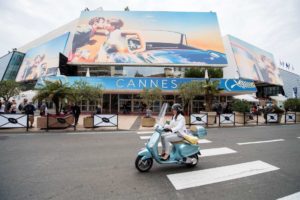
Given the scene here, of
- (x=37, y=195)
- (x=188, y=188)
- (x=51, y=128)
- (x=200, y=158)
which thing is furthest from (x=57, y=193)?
(x=51, y=128)

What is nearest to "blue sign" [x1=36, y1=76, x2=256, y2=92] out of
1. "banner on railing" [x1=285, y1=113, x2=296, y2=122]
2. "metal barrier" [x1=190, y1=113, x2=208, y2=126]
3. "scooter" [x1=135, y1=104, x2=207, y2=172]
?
"banner on railing" [x1=285, y1=113, x2=296, y2=122]

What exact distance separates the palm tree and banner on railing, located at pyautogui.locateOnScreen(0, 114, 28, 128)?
1.34 m

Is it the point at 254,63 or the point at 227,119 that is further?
the point at 254,63

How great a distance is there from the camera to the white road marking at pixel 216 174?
427 centimetres

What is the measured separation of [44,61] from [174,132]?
133ft

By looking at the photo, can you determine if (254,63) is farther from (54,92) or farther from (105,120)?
(54,92)

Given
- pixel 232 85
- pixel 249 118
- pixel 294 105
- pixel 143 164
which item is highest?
pixel 232 85

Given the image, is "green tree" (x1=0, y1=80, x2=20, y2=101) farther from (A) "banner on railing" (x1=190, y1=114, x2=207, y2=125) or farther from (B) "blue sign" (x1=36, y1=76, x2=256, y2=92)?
(A) "banner on railing" (x1=190, y1=114, x2=207, y2=125)

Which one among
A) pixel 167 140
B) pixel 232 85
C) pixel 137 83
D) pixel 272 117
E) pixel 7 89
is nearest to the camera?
pixel 167 140

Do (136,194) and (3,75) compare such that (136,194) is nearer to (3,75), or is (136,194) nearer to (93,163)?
(93,163)

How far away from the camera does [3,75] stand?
1844 inches

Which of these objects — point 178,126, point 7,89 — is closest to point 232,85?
point 178,126

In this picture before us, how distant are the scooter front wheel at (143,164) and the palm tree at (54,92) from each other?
31.7 feet

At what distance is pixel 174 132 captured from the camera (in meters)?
5.09
